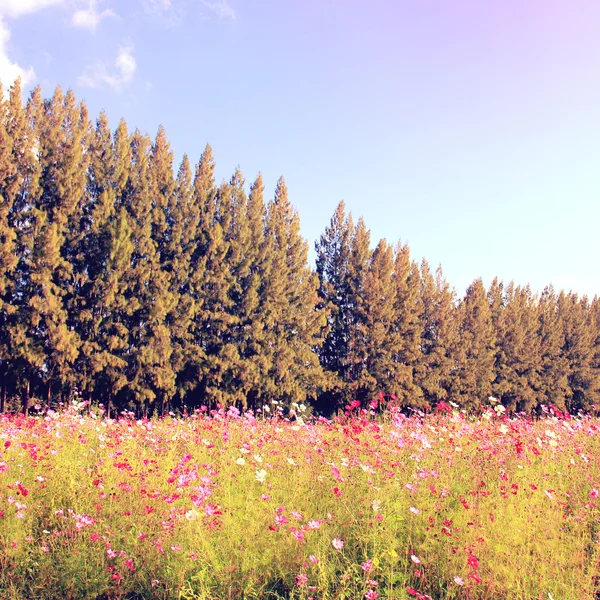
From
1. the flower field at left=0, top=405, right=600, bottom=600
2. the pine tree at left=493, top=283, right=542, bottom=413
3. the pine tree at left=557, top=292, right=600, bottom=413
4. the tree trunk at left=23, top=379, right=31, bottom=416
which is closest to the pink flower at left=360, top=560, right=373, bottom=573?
the flower field at left=0, top=405, right=600, bottom=600

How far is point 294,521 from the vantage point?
4.83 meters

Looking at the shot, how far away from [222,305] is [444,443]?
18857 mm

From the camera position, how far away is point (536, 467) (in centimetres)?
678

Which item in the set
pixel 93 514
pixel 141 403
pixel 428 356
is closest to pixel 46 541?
pixel 93 514

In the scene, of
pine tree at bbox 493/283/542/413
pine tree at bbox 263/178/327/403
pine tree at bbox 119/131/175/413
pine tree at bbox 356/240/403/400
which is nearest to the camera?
pine tree at bbox 119/131/175/413

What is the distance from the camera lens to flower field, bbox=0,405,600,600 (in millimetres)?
4180

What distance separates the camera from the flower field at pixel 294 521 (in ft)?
13.7

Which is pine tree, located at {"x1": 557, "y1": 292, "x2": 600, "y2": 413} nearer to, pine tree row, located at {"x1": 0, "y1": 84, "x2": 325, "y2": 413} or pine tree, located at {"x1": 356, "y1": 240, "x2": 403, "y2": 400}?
pine tree, located at {"x1": 356, "y1": 240, "x2": 403, "y2": 400}

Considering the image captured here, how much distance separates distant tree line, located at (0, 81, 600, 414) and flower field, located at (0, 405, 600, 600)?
13638mm

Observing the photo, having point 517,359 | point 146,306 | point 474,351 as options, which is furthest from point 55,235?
point 517,359

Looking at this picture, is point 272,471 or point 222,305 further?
point 222,305

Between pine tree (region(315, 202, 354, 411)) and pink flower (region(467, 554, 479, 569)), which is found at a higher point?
pine tree (region(315, 202, 354, 411))

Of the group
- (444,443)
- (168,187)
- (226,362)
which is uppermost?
(168,187)

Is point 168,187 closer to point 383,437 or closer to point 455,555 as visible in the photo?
point 383,437
